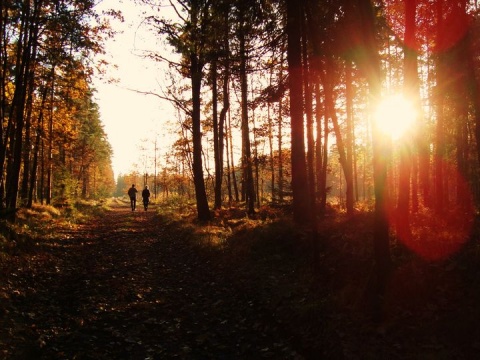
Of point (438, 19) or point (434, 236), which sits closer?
point (434, 236)

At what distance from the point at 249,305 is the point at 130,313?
7.19 ft

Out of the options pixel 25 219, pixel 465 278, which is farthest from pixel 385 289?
pixel 25 219

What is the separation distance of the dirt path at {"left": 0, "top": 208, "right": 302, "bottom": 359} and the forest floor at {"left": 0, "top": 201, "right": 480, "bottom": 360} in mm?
22

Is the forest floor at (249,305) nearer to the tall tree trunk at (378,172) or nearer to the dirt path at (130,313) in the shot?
the dirt path at (130,313)

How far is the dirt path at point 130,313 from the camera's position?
5094mm

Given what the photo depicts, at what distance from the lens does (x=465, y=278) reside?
17.9ft

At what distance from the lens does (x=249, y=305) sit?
21.8 ft

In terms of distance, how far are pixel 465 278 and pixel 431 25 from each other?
12611 millimetres

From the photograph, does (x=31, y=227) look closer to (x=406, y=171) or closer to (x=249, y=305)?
(x=249, y=305)

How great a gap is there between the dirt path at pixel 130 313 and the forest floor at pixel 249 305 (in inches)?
0.9

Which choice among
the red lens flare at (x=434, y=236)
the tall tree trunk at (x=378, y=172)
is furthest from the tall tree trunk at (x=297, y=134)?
the tall tree trunk at (x=378, y=172)

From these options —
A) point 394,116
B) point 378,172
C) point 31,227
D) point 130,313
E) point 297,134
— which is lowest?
point 130,313

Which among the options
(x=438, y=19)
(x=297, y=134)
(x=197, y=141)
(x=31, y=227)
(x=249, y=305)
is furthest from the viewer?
(x=197, y=141)

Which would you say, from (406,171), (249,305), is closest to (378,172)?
(406,171)
